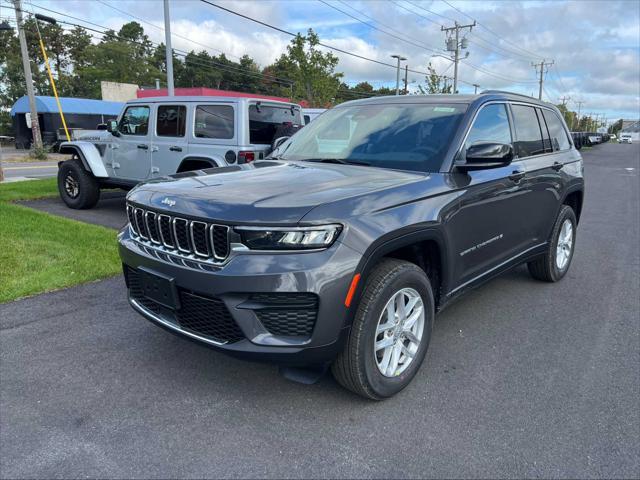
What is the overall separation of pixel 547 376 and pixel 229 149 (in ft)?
17.2

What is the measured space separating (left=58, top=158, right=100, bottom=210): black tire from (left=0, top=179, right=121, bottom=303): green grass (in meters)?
1.01

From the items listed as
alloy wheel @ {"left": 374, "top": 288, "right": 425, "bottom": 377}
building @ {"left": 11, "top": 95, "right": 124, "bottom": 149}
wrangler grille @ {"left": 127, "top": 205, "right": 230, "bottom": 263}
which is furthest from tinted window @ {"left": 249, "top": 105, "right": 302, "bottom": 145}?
building @ {"left": 11, "top": 95, "right": 124, "bottom": 149}

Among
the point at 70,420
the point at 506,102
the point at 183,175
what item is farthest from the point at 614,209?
the point at 70,420

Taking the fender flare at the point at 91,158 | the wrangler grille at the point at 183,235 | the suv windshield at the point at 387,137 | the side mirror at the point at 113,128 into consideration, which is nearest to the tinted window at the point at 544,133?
the suv windshield at the point at 387,137

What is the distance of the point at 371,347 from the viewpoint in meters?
2.75

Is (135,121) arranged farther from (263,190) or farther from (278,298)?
(278,298)

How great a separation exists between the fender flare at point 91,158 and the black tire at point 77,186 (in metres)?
0.19

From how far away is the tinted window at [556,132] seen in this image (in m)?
5.05

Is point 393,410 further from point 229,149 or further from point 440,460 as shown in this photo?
point 229,149

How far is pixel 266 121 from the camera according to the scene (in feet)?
24.7

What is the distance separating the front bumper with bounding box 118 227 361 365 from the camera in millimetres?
2439

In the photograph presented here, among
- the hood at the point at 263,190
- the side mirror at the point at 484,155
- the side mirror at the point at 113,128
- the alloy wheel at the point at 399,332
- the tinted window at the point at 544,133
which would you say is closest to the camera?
the hood at the point at 263,190

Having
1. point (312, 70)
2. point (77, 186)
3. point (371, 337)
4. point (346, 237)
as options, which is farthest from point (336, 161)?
point (312, 70)

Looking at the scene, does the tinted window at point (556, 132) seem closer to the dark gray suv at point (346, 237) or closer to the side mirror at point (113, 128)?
the dark gray suv at point (346, 237)
